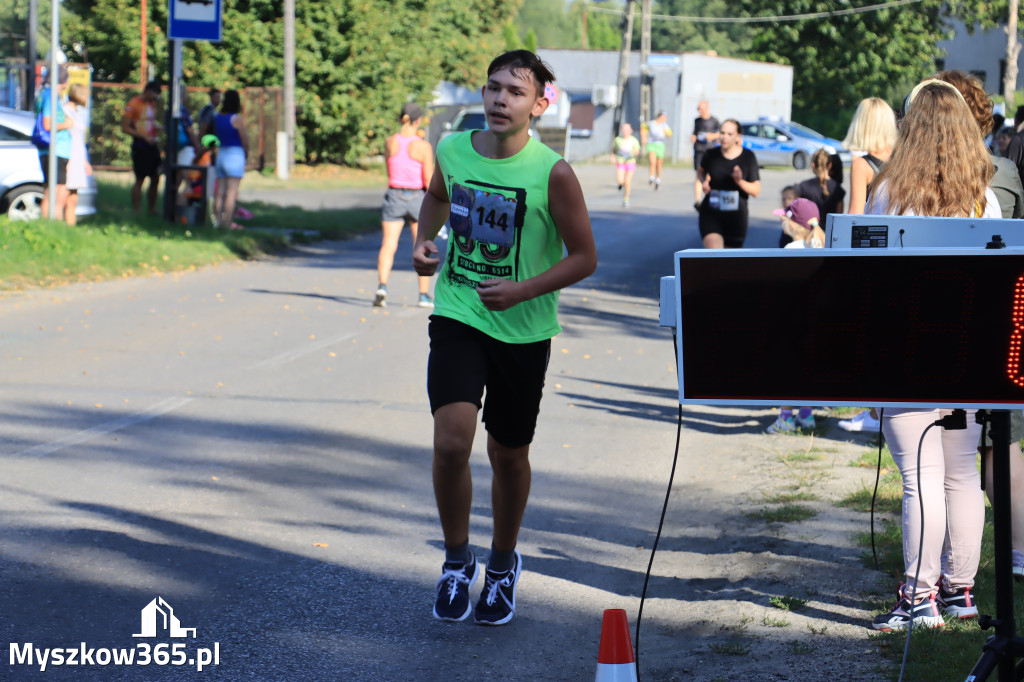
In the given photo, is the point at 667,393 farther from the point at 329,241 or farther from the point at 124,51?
the point at 124,51

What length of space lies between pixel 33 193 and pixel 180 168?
79.0 inches

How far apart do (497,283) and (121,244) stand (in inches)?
463

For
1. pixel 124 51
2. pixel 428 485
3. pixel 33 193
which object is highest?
pixel 124 51

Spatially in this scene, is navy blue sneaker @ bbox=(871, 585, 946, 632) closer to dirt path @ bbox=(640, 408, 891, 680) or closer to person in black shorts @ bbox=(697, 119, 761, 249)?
dirt path @ bbox=(640, 408, 891, 680)

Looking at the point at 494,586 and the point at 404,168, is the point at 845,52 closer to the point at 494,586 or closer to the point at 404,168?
the point at 404,168

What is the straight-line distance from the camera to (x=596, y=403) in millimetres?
8766

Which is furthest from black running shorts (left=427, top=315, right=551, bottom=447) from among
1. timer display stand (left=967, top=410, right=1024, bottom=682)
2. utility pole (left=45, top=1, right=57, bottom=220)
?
utility pole (left=45, top=1, right=57, bottom=220)

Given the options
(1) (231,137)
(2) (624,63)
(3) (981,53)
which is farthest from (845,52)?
(1) (231,137)

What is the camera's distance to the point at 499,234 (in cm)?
438

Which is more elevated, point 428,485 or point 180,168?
point 180,168

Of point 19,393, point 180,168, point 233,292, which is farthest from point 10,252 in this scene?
point 19,393

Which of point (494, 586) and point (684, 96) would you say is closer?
point (494, 586)

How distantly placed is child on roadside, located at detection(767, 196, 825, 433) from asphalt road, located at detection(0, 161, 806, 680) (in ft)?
2.41

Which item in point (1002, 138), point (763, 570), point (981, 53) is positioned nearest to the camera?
point (763, 570)
